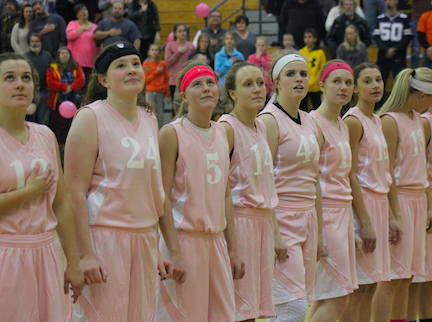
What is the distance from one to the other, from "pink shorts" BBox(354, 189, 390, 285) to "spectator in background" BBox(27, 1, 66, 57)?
314 inches

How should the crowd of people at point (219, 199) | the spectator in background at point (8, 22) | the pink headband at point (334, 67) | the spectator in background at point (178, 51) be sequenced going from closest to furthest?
the crowd of people at point (219, 199) → the pink headband at point (334, 67) → the spectator in background at point (178, 51) → the spectator in background at point (8, 22)

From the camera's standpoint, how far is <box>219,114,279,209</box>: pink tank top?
3.89m

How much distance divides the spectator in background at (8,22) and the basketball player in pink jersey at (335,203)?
838 cm

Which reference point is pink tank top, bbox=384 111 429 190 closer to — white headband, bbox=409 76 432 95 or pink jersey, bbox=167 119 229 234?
white headband, bbox=409 76 432 95

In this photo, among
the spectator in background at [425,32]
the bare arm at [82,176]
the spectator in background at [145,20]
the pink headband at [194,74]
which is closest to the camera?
the bare arm at [82,176]

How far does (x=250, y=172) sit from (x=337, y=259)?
3.45ft

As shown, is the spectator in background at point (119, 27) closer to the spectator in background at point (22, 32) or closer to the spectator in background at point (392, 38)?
the spectator in background at point (22, 32)

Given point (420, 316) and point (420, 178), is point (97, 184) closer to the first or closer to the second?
point (420, 178)

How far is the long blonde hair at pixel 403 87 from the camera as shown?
5.15 metres

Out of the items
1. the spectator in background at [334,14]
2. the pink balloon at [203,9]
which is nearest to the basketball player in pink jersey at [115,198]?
the spectator in background at [334,14]

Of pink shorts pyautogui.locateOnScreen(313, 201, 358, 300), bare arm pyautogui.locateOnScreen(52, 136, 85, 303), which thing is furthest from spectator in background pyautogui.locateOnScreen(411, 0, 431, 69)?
bare arm pyautogui.locateOnScreen(52, 136, 85, 303)

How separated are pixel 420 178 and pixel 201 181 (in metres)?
2.40

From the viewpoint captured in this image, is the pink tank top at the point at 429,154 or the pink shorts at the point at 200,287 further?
the pink tank top at the point at 429,154

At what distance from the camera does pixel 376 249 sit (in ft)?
15.7
